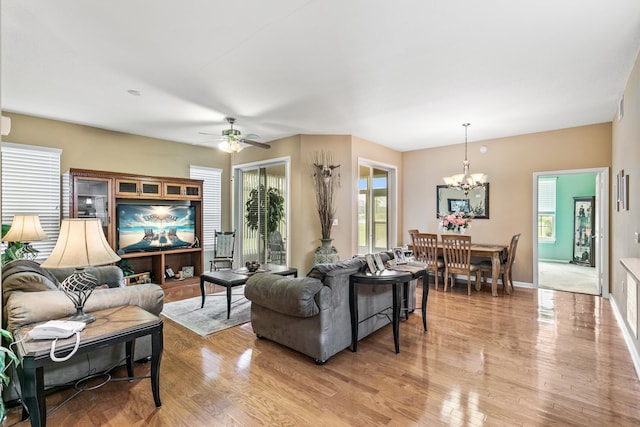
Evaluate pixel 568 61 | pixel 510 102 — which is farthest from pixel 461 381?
pixel 510 102

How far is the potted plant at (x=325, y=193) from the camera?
5723 mm

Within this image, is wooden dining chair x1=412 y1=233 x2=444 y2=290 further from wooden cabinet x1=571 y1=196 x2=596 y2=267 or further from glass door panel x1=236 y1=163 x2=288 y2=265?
wooden cabinet x1=571 y1=196 x2=596 y2=267

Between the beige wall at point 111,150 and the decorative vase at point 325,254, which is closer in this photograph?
the beige wall at point 111,150

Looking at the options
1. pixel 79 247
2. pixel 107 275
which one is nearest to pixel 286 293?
pixel 79 247

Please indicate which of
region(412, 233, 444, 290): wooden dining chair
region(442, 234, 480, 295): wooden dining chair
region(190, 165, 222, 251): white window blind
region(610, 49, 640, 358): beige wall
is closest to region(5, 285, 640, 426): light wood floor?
region(610, 49, 640, 358): beige wall

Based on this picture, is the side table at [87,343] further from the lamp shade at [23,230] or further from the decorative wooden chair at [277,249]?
the decorative wooden chair at [277,249]

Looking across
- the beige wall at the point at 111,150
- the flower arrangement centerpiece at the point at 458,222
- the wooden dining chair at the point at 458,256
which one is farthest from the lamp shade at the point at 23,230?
the flower arrangement centerpiece at the point at 458,222

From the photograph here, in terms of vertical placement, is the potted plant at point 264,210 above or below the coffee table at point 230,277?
above

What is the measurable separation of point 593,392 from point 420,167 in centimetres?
518

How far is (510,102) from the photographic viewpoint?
419cm

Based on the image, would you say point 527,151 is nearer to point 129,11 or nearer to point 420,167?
point 420,167

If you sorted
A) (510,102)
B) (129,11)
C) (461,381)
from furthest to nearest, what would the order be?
(510,102) < (461,381) < (129,11)

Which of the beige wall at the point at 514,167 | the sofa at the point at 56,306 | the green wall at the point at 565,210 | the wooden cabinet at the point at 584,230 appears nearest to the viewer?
the sofa at the point at 56,306

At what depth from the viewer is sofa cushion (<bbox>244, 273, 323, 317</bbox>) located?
111 inches
